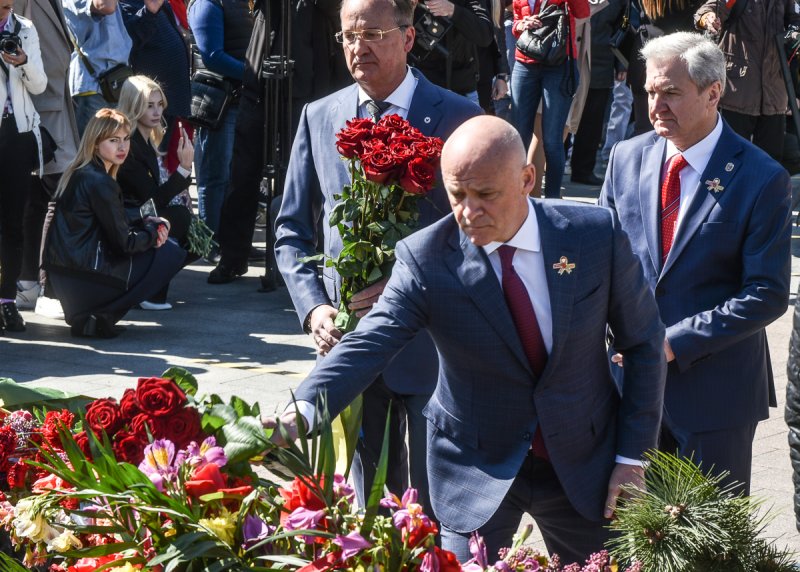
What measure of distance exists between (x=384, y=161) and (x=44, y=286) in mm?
5651

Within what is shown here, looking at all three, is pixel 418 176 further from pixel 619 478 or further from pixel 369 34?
pixel 619 478

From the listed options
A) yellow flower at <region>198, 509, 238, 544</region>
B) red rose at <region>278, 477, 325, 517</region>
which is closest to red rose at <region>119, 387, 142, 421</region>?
yellow flower at <region>198, 509, 238, 544</region>

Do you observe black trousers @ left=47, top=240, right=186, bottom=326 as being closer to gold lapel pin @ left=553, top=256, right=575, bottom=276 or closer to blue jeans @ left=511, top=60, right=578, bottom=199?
blue jeans @ left=511, top=60, right=578, bottom=199

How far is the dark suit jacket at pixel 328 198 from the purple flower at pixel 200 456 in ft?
5.95

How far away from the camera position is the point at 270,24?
971 cm

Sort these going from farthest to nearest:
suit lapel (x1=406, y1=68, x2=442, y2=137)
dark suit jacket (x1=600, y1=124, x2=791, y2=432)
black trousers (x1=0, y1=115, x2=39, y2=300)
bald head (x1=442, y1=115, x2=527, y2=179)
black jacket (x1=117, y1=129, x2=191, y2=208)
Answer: black jacket (x1=117, y1=129, x2=191, y2=208) → black trousers (x1=0, y1=115, x2=39, y2=300) → suit lapel (x1=406, y1=68, x2=442, y2=137) → dark suit jacket (x1=600, y1=124, x2=791, y2=432) → bald head (x1=442, y1=115, x2=527, y2=179)

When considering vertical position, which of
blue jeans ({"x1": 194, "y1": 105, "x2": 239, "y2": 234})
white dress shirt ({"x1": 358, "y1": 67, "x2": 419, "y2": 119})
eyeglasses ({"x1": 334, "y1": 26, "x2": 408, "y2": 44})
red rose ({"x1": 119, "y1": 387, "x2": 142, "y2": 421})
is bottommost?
blue jeans ({"x1": 194, "y1": 105, "x2": 239, "y2": 234})

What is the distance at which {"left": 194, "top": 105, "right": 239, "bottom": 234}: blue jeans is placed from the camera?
11.5m

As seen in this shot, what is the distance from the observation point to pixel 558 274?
365 centimetres

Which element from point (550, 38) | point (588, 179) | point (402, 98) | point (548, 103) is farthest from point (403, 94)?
point (588, 179)

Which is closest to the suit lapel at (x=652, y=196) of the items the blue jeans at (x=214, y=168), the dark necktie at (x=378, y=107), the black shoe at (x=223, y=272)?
the dark necktie at (x=378, y=107)

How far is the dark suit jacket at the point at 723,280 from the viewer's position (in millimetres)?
4414

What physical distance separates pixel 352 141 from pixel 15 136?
5.04 meters

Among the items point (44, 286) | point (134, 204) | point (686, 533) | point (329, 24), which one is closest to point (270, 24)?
point (329, 24)
